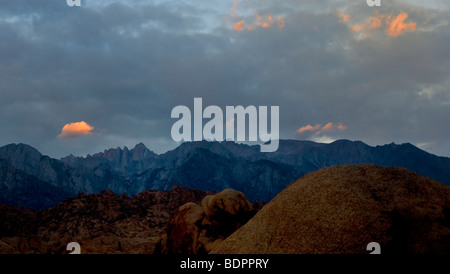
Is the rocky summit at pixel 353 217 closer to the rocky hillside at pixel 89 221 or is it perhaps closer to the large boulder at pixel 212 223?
the large boulder at pixel 212 223

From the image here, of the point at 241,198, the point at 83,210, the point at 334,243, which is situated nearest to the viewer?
the point at 334,243

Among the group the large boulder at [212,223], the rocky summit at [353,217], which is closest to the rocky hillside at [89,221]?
the large boulder at [212,223]

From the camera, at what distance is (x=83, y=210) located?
66250mm

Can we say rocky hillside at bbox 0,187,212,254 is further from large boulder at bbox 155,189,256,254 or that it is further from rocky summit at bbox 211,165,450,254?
rocky summit at bbox 211,165,450,254

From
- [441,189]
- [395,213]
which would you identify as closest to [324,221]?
[395,213]

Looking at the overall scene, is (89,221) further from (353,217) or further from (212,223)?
(353,217)

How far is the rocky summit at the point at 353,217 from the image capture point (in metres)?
10.2

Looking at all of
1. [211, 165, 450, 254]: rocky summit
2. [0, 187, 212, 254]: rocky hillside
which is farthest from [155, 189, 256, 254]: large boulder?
[0, 187, 212, 254]: rocky hillside

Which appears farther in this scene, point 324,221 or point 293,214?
point 293,214

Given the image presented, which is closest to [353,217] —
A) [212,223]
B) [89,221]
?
[212,223]

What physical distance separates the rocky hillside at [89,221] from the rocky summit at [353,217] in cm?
3728
